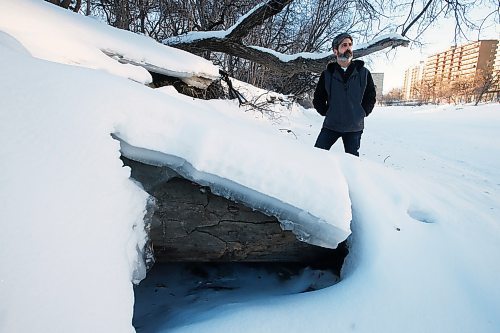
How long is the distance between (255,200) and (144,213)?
0.44 m

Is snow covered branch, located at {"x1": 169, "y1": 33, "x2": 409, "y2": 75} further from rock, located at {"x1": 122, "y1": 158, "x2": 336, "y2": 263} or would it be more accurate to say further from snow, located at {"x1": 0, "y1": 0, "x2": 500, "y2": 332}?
rock, located at {"x1": 122, "y1": 158, "x2": 336, "y2": 263}

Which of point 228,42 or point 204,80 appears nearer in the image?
point 204,80

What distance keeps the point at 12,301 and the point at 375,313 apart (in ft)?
3.64

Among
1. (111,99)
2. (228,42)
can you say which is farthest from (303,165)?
(228,42)

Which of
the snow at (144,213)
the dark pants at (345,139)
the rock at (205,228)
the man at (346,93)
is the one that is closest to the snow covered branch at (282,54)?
the man at (346,93)

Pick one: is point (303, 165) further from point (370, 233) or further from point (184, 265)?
point (184, 265)

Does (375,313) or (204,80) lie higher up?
(204,80)

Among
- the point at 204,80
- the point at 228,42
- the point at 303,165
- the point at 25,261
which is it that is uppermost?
the point at 228,42

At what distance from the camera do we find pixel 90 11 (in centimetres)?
730

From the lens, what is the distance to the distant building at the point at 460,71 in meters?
28.7

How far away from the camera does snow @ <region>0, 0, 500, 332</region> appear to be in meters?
0.80

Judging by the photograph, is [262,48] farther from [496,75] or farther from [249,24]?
[496,75]

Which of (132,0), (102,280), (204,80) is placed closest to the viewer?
(102,280)

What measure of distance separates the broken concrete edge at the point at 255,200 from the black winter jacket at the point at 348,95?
4.74 feet
